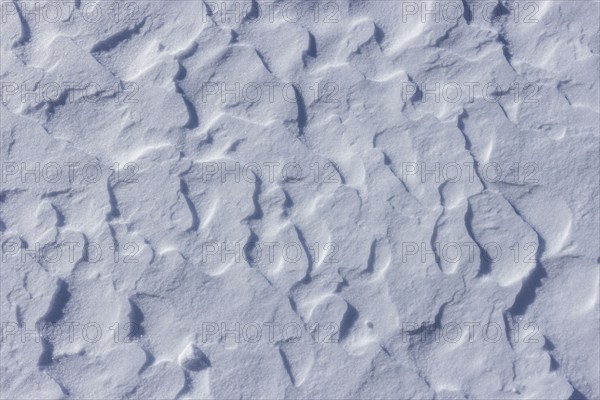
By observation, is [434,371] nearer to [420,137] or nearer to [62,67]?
[420,137]

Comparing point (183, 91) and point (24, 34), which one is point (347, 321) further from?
point (24, 34)

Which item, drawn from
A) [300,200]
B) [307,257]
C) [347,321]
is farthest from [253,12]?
[347,321]

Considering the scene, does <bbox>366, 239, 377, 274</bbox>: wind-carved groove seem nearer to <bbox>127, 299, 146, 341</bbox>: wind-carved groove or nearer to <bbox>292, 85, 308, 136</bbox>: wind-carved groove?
<bbox>292, 85, 308, 136</bbox>: wind-carved groove

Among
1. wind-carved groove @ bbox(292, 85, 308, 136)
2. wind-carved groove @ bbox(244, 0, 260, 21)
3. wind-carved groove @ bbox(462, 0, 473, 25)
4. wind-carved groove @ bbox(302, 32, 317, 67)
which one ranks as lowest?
wind-carved groove @ bbox(292, 85, 308, 136)

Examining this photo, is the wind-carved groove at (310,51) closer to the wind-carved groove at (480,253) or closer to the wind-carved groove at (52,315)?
the wind-carved groove at (480,253)

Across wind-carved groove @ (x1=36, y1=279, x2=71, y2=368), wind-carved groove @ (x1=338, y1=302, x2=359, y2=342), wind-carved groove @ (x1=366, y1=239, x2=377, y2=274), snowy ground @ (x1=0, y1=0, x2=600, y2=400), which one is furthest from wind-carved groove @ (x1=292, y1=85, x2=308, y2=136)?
wind-carved groove @ (x1=36, y1=279, x2=71, y2=368)

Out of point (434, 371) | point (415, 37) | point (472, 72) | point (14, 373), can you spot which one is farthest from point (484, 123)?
point (14, 373)

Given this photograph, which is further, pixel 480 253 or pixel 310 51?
pixel 310 51
